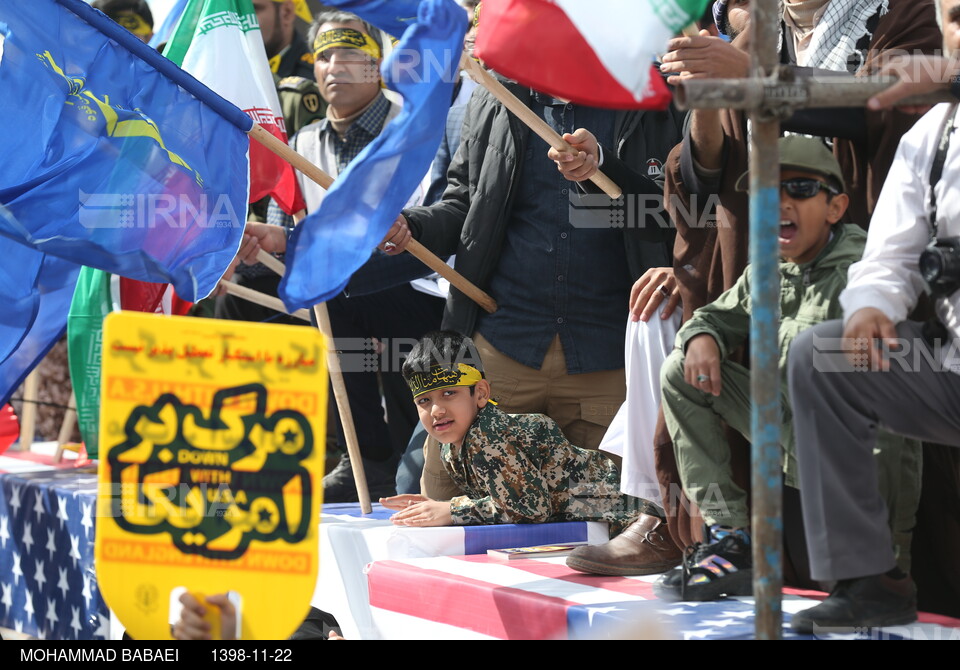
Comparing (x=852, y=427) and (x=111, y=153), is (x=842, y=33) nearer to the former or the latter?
(x=852, y=427)

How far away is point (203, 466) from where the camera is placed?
289 cm

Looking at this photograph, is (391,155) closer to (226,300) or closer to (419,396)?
(419,396)

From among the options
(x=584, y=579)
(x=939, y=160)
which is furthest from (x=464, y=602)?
(x=939, y=160)

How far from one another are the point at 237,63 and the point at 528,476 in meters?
2.12

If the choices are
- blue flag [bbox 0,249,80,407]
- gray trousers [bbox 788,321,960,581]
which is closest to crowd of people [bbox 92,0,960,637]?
gray trousers [bbox 788,321,960,581]

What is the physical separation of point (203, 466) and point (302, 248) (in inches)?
41.8

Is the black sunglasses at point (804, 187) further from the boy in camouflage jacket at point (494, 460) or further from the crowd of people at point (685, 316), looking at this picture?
the boy in camouflage jacket at point (494, 460)

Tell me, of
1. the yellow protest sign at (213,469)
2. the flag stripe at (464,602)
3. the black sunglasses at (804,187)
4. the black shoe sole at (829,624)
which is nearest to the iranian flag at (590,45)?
the black sunglasses at (804,187)

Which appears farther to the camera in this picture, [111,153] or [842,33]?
[111,153]

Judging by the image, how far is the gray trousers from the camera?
10.8 ft

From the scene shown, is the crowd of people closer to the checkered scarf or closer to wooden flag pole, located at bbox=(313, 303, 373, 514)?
the checkered scarf

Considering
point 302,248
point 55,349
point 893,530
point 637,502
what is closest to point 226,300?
point 55,349

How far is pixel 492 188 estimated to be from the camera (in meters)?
5.25

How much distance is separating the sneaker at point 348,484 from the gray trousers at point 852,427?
10.2 feet
